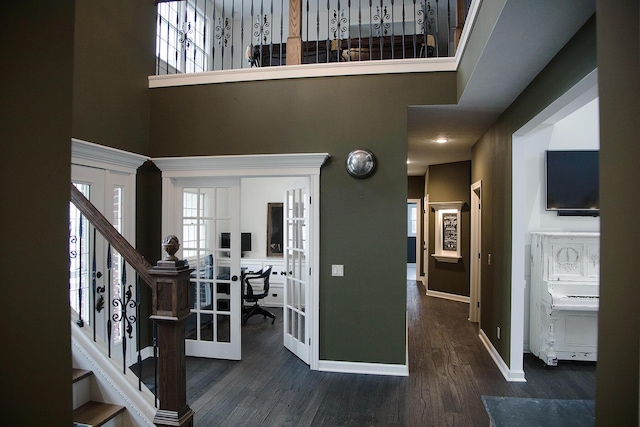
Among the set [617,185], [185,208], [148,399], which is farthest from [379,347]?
[617,185]

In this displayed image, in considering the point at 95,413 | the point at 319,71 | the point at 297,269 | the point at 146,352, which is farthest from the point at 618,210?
the point at 146,352

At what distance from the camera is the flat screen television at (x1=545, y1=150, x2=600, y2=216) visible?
453cm

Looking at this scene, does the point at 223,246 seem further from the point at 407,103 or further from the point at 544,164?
the point at 544,164

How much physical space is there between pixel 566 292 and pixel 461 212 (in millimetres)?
3866

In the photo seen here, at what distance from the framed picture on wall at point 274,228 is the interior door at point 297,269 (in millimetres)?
2309

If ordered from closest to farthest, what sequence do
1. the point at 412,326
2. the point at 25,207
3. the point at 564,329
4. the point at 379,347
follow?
the point at 25,207 < the point at 379,347 < the point at 564,329 < the point at 412,326

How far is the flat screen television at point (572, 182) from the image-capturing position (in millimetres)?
4531

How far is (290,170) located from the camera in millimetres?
4219

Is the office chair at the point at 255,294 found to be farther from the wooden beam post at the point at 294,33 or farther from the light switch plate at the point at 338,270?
the wooden beam post at the point at 294,33

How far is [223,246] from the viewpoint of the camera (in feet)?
15.0

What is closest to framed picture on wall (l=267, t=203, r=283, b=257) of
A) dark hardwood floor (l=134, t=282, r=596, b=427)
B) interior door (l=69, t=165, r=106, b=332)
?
dark hardwood floor (l=134, t=282, r=596, b=427)

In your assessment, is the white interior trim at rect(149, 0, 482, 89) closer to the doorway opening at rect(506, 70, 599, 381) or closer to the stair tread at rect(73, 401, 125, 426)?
the doorway opening at rect(506, 70, 599, 381)

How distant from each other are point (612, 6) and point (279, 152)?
3557 millimetres

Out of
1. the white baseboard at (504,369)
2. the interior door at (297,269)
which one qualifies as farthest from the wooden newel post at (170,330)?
the white baseboard at (504,369)
